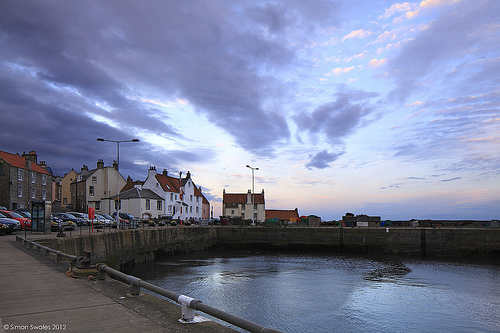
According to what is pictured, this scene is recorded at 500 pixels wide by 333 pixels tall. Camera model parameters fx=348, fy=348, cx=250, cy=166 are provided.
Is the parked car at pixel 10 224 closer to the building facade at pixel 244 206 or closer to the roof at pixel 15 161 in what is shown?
the roof at pixel 15 161

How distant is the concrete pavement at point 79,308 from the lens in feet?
20.3

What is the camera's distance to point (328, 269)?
30.7 m

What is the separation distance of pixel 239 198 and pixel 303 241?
1892 inches

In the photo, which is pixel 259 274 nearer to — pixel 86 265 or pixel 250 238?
pixel 86 265

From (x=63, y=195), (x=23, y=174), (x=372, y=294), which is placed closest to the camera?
(x=372, y=294)

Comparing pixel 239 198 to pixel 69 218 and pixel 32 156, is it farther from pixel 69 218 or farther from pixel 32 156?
pixel 69 218

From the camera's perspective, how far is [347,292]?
70.1 ft

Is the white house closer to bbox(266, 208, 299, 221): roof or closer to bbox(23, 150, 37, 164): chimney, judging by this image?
bbox(23, 150, 37, 164): chimney

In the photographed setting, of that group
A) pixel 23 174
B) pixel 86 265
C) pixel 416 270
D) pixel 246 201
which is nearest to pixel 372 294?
pixel 416 270

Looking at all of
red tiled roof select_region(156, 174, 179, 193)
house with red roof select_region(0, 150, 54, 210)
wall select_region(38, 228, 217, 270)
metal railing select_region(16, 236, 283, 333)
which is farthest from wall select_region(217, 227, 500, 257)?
metal railing select_region(16, 236, 283, 333)

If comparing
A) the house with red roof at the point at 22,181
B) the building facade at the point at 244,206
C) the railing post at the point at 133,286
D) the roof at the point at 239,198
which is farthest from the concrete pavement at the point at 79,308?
the roof at the point at 239,198

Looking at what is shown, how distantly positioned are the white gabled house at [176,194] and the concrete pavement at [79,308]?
54093mm

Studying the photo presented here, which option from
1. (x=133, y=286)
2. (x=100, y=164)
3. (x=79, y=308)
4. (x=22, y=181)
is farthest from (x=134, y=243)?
(x=100, y=164)

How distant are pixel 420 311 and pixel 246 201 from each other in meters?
75.5
